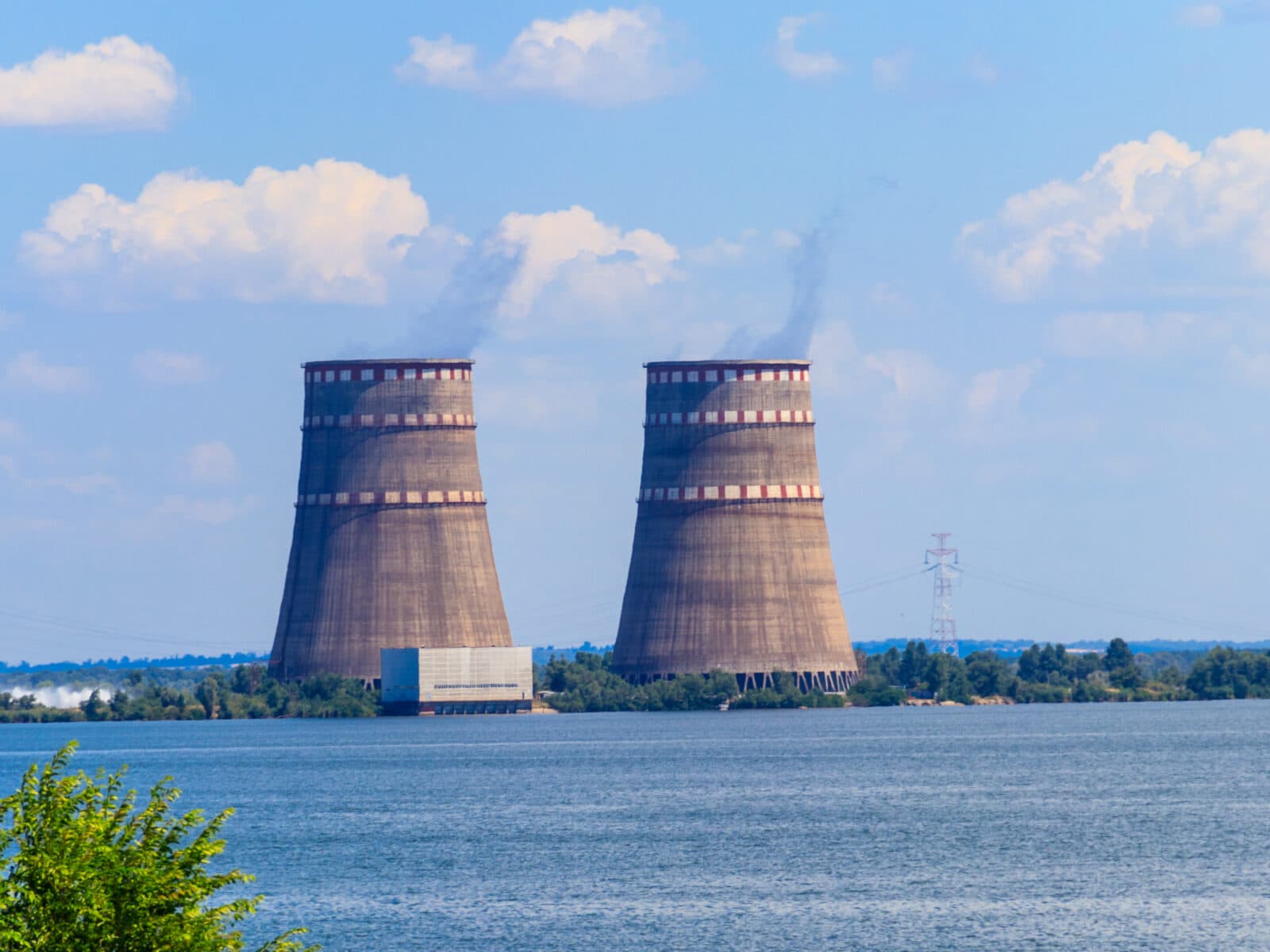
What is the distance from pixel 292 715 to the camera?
297 feet

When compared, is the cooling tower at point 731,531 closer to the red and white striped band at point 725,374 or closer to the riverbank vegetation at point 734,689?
the red and white striped band at point 725,374

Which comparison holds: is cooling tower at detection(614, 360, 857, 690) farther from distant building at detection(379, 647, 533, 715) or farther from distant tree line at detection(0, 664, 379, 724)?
distant tree line at detection(0, 664, 379, 724)

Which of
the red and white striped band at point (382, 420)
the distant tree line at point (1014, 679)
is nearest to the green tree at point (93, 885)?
the red and white striped band at point (382, 420)

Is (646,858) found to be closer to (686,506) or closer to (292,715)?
(686,506)

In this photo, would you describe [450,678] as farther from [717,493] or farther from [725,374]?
[725,374]

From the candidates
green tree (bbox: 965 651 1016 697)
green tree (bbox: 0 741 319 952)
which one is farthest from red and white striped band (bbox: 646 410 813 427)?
green tree (bbox: 0 741 319 952)

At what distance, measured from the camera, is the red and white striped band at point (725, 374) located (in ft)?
277

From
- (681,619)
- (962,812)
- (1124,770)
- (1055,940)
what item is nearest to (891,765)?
(1124,770)

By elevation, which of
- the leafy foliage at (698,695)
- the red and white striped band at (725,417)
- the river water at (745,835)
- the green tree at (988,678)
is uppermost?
the red and white striped band at (725,417)

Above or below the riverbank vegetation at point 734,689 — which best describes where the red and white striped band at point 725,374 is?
above

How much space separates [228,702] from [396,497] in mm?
18367

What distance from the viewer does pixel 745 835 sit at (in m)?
45.4

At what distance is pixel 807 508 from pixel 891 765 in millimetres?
21718

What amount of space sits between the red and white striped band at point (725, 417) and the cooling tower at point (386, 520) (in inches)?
278
